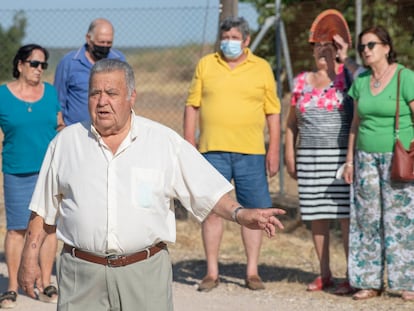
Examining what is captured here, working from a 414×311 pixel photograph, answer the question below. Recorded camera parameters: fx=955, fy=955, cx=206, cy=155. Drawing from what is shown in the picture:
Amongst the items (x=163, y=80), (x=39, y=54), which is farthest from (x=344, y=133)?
(x=163, y=80)

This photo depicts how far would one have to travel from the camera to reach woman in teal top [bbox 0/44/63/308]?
7.36 m

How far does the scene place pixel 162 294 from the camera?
4.60m

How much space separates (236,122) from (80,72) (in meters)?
1.34

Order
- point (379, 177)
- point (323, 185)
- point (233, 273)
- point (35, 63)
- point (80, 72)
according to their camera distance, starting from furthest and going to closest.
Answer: point (233, 273)
point (80, 72)
point (323, 185)
point (35, 63)
point (379, 177)

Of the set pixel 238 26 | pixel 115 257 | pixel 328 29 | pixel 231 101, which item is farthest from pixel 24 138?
pixel 115 257

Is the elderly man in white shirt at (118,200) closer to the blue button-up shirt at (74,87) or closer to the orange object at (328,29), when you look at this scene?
the blue button-up shirt at (74,87)

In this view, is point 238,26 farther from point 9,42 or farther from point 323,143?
point 9,42

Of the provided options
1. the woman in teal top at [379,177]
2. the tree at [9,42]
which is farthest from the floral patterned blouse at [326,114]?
the tree at [9,42]

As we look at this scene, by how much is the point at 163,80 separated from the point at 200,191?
1368cm

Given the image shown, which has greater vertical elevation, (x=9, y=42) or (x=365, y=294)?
(x=9, y=42)

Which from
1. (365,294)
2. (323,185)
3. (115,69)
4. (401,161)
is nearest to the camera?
(115,69)

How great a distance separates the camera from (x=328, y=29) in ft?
25.1

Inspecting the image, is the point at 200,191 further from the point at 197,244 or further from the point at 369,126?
the point at 197,244

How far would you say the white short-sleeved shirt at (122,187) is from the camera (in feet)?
14.6
